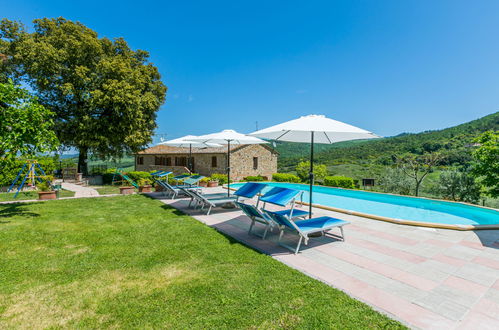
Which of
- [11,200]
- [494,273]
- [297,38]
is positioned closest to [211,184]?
[11,200]

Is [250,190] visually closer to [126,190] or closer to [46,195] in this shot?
[126,190]

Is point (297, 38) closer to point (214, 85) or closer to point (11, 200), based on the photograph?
point (214, 85)

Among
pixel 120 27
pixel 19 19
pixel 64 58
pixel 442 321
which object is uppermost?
pixel 120 27

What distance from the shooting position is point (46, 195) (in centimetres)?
1076

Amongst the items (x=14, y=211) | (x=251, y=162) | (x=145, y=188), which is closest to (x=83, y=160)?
(x=145, y=188)

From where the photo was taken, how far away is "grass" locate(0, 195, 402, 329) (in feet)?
9.08

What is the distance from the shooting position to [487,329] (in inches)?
103

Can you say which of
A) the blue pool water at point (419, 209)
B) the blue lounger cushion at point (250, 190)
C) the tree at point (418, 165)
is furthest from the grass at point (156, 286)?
the tree at point (418, 165)

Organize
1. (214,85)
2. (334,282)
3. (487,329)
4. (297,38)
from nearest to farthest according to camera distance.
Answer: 1. (487,329)
2. (334,282)
3. (297,38)
4. (214,85)

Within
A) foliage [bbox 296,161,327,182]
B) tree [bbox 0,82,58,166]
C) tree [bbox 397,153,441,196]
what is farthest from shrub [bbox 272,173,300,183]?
tree [bbox 0,82,58,166]

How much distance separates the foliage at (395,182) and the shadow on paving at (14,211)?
1893 centimetres

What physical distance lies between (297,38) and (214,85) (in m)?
17.2

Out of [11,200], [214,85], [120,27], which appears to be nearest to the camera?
[11,200]

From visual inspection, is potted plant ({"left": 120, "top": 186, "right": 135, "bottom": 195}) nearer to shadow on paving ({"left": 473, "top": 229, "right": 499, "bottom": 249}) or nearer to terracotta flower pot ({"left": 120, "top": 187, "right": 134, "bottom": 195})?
terracotta flower pot ({"left": 120, "top": 187, "right": 134, "bottom": 195})
